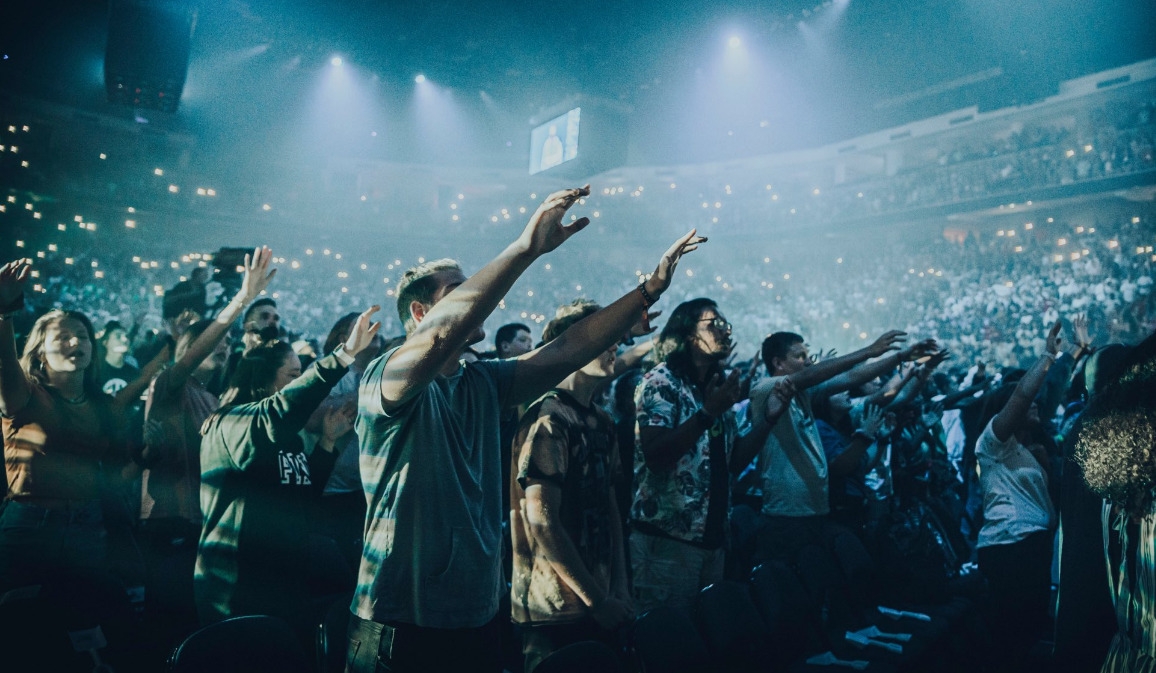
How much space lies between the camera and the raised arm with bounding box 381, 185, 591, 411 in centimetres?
159

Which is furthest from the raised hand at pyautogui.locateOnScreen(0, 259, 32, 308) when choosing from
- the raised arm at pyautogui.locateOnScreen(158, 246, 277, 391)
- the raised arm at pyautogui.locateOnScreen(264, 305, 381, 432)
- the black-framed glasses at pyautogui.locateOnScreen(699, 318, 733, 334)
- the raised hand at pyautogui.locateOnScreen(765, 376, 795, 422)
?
the raised hand at pyautogui.locateOnScreen(765, 376, 795, 422)

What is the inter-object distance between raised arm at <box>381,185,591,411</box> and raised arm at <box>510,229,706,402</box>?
419 millimetres

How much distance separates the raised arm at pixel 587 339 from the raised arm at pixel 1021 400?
2714 mm

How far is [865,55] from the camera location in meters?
26.9

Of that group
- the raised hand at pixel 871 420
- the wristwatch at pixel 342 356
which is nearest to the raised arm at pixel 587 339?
the wristwatch at pixel 342 356

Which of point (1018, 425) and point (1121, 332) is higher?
point (1121, 332)

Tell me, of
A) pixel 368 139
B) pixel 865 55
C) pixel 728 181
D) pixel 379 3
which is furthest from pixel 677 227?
pixel 379 3

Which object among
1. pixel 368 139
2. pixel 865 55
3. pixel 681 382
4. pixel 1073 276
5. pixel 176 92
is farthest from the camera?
pixel 368 139

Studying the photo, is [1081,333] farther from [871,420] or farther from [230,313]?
[230,313]

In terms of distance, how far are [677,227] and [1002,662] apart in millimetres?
33997

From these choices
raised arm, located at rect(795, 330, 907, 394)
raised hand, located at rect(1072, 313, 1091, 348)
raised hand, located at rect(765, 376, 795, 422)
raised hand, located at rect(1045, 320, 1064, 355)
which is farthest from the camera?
raised hand, located at rect(1072, 313, 1091, 348)

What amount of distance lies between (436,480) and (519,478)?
776 mm

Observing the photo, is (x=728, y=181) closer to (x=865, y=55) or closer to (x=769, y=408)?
(x=865, y=55)

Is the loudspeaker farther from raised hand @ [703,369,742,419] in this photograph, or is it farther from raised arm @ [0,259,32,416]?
raised hand @ [703,369,742,419]
